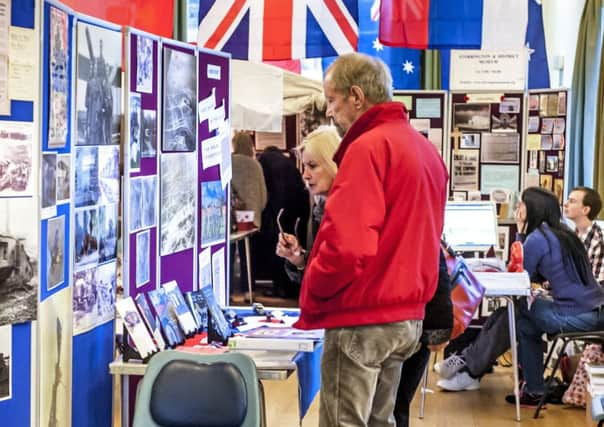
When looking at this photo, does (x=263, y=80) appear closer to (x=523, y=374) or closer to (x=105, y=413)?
(x=523, y=374)

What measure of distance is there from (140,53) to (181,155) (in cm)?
51

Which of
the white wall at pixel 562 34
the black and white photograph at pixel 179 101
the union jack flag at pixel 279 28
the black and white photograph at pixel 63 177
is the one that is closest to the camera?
the black and white photograph at pixel 63 177

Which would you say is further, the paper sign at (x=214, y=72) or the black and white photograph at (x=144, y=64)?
the paper sign at (x=214, y=72)

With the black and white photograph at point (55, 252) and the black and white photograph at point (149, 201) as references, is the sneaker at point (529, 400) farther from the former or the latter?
the black and white photograph at point (55, 252)

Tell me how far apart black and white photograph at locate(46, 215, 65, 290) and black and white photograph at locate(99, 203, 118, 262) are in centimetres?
27

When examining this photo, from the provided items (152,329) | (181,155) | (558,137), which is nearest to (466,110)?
(558,137)

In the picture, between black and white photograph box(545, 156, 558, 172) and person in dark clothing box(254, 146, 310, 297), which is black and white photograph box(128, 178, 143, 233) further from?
person in dark clothing box(254, 146, 310, 297)

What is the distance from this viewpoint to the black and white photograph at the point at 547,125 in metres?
7.16

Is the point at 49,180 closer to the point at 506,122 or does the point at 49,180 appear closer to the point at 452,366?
the point at 452,366

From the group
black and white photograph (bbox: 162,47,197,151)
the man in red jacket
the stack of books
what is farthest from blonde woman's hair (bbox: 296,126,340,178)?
the stack of books

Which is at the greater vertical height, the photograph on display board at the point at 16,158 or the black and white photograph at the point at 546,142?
the black and white photograph at the point at 546,142

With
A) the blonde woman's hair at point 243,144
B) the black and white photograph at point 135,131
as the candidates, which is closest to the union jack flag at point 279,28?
the black and white photograph at point 135,131

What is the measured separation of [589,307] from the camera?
18.2 feet

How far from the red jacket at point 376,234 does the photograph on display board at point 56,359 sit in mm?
942
